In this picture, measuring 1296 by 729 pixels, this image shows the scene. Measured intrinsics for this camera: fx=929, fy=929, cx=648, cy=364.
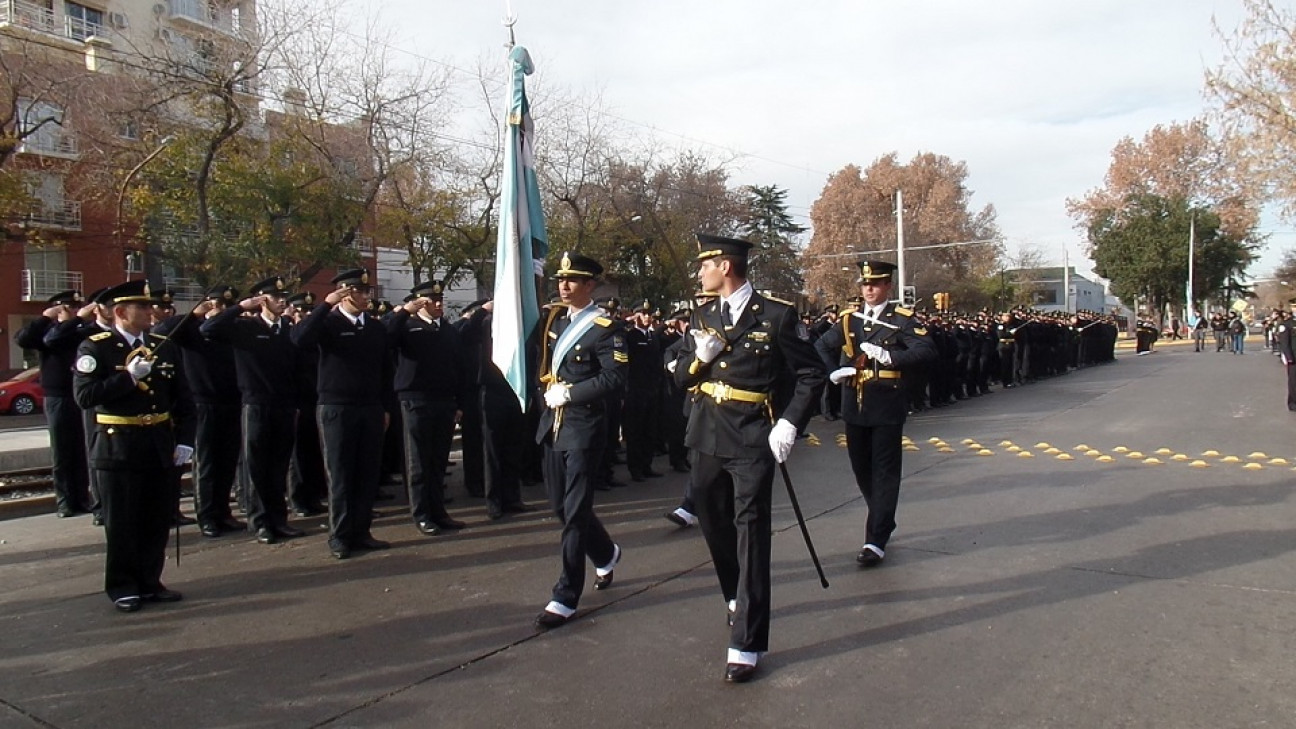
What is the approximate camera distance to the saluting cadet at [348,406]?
6574mm

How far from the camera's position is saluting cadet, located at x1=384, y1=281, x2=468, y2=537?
7.41 meters

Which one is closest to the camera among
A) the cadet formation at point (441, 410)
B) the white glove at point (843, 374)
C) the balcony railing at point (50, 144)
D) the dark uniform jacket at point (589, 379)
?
the cadet formation at point (441, 410)

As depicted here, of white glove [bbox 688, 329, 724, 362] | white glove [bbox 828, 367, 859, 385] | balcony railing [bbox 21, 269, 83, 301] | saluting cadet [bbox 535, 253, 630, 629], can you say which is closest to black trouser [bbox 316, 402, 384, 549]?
saluting cadet [bbox 535, 253, 630, 629]

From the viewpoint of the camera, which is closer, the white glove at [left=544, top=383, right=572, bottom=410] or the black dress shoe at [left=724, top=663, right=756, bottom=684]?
the black dress shoe at [left=724, top=663, right=756, bottom=684]

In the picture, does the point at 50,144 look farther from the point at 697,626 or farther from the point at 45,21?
the point at 697,626

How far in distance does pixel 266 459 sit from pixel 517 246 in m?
2.76

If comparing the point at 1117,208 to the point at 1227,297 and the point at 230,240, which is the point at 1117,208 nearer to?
the point at 1227,297

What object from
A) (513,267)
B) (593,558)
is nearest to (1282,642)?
(593,558)

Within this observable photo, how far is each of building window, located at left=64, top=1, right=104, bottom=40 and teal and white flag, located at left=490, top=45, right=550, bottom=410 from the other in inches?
1475

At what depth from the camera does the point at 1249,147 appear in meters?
20.1

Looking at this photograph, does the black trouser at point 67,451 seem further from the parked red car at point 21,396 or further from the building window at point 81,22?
the building window at point 81,22

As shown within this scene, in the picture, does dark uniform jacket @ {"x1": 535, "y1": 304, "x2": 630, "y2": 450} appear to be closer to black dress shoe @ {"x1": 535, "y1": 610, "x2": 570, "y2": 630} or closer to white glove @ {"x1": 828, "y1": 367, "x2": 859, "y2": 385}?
black dress shoe @ {"x1": 535, "y1": 610, "x2": 570, "y2": 630}

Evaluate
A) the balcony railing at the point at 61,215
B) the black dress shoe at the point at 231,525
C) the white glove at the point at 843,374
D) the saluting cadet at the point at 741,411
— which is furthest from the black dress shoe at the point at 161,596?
the balcony railing at the point at 61,215

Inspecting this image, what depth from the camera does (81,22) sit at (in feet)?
121
